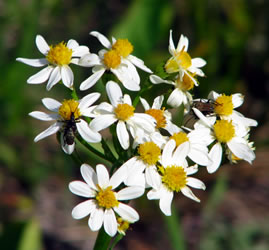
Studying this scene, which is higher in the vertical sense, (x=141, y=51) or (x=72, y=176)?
(x=141, y=51)

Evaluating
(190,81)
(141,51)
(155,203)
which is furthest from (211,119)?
(141,51)

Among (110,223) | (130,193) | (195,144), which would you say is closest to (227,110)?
(195,144)

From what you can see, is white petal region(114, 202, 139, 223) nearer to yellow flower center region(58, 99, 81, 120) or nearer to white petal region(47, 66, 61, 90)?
yellow flower center region(58, 99, 81, 120)

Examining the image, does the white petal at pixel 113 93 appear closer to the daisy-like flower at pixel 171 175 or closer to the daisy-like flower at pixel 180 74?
the daisy-like flower at pixel 180 74

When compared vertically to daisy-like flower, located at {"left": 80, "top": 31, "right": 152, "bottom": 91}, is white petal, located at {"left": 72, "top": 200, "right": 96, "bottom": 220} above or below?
below

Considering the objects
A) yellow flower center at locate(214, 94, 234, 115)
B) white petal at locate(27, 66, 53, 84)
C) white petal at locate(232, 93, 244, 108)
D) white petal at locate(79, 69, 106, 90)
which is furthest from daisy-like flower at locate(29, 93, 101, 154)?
white petal at locate(232, 93, 244, 108)

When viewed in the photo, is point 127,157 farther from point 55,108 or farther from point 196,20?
point 196,20

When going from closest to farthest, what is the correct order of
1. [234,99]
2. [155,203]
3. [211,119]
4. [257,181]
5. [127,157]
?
[127,157] → [211,119] → [234,99] → [155,203] → [257,181]

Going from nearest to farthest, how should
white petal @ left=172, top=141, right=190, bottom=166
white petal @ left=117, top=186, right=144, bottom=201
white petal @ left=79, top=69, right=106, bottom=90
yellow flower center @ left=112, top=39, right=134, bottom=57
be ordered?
1. white petal @ left=117, top=186, right=144, bottom=201
2. white petal @ left=172, top=141, right=190, bottom=166
3. white petal @ left=79, top=69, right=106, bottom=90
4. yellow flower center @ left=112, top=39, right=134, bottom=57
